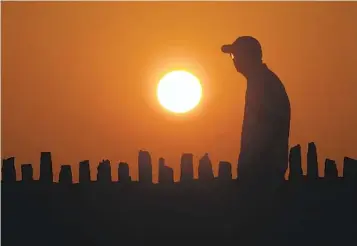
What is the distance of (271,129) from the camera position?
11.6m

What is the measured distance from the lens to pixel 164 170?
36.6ft

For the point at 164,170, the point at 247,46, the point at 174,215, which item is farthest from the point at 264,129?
the point at 174,215

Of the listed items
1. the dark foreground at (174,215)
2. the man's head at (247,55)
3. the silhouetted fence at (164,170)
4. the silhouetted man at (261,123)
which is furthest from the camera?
the man's head at (247,55)

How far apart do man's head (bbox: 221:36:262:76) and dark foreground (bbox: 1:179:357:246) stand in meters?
1.69

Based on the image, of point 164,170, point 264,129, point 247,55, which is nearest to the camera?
point 164,170

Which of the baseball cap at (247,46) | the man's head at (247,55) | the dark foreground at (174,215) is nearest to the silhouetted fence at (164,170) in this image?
the dark foreground at (174,215)

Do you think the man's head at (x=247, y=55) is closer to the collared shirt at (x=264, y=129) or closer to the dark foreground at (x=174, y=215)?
the collared shirt at (x=264, y=129)

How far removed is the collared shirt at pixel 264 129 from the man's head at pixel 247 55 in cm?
13

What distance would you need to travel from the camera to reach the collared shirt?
1141 centimetres

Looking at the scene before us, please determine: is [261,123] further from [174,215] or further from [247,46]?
[174,215]

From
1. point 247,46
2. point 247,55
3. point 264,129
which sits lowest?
point 264,129

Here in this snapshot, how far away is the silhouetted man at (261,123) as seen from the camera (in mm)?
11383

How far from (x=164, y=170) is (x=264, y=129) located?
5.09ft

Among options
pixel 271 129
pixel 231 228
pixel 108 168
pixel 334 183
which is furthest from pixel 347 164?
pixel 108 168
